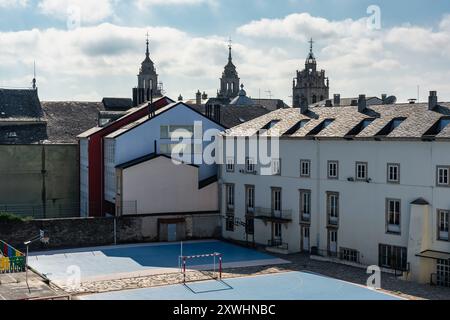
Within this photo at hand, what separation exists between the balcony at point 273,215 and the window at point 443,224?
447 inches

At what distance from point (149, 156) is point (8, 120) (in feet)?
57.4

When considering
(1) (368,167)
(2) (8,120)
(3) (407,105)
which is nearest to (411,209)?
(1) (368,167)

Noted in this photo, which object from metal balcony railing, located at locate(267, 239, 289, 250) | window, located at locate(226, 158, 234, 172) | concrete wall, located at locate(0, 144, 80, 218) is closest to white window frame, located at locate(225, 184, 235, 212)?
window, located at locate(226, 158, 234, 172)

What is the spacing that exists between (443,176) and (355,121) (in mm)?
7822

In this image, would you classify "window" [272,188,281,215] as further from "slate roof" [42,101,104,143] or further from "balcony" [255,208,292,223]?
"slate roof" [42,101,104,143]

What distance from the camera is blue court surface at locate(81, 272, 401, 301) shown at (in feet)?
102

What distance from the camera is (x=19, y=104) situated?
6219 cm

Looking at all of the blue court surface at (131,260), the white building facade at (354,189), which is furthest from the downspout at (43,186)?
the white building facade at (354,189)

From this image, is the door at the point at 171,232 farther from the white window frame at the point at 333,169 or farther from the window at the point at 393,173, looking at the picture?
the window at the point at 393,173

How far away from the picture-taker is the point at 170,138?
5188cm

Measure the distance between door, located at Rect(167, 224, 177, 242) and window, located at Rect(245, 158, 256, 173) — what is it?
23.2 feet

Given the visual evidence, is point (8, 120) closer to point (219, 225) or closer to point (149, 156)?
point (149, 156)

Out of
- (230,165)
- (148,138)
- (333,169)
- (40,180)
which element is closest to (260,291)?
(333,169)
